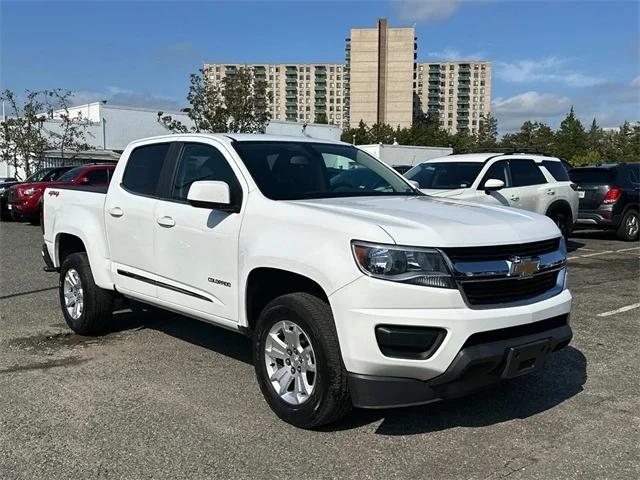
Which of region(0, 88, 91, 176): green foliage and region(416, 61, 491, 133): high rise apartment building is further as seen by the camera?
region(416, 61, 491, 133): high rise apartment building

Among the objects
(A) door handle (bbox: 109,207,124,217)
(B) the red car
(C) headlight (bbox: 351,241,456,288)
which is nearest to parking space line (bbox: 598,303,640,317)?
(C) headlight (bbox: 351,241,456,288)

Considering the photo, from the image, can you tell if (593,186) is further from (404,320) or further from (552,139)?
(552,139)

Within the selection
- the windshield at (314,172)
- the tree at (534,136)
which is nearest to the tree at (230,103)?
the windshield at (314,172)

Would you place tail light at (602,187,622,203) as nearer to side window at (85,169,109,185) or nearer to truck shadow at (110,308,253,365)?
truck shadow at (110,308,253,365)

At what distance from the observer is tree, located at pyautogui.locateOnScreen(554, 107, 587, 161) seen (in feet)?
218

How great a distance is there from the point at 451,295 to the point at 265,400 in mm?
1680

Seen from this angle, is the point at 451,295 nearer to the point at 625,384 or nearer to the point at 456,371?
the point at 456,371

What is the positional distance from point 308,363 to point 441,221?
1.20 m

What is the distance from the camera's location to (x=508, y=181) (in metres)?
11.1

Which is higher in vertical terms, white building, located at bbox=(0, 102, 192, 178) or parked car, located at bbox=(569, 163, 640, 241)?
white building, located at bbox=(0, 102, 192, 178)

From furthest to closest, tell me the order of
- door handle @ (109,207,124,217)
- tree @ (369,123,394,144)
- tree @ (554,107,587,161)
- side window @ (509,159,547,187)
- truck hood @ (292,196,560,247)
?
1. tree @ (369,123,394,144)
2. tree @ (554,107,587,161)
3. side window @ (509,159,547,187)
4. door handle @ (109,207,124,217)
5. truck hood @ (292,196,560,247)

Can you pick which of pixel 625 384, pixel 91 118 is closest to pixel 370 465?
pixel 625 384

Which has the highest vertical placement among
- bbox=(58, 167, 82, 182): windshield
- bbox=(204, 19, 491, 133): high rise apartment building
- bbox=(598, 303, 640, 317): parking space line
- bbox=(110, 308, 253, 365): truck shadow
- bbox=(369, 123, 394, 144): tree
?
bbox=(204, 19, 491, 133): high rise apartment building

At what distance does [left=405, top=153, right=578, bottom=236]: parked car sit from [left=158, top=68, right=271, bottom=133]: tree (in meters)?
15.9
